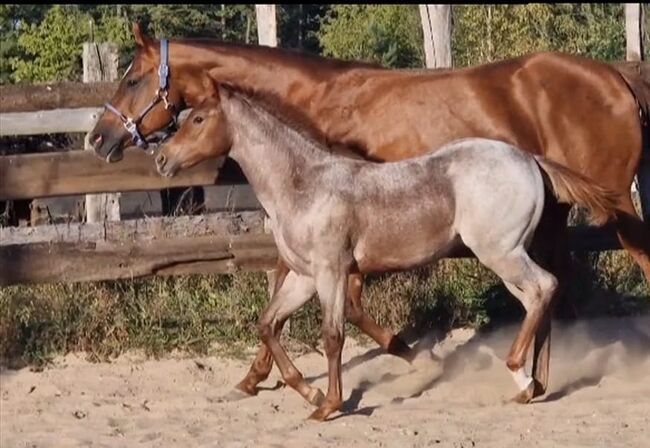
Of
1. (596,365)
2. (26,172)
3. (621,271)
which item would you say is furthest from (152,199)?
(596,365)

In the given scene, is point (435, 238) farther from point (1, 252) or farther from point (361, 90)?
point (1, 252)

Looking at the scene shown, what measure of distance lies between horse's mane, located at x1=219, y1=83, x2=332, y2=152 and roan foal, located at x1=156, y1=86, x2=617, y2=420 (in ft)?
0.05

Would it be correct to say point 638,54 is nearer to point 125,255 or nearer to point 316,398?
point 125,255

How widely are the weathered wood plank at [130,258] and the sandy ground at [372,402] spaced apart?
51cm

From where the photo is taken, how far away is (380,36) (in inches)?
1126

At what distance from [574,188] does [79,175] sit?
2920mm

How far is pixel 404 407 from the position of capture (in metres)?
6.22

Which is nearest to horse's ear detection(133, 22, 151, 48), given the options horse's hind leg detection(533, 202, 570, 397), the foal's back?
the foal's back

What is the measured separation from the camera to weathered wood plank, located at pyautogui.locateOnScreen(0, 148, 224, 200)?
734 cm

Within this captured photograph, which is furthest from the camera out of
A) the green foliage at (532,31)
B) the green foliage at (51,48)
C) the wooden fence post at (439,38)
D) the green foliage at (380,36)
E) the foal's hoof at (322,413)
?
the green foliage at (51,48)

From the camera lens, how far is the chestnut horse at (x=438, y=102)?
6609mm

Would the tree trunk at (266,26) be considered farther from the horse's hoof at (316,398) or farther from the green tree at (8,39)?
the green tree at (8,39)

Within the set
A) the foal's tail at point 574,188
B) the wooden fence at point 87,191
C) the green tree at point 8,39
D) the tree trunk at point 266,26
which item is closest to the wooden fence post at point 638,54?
the wooden fence at point 87,191

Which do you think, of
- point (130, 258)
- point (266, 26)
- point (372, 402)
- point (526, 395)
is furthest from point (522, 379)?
point (266, 26)
